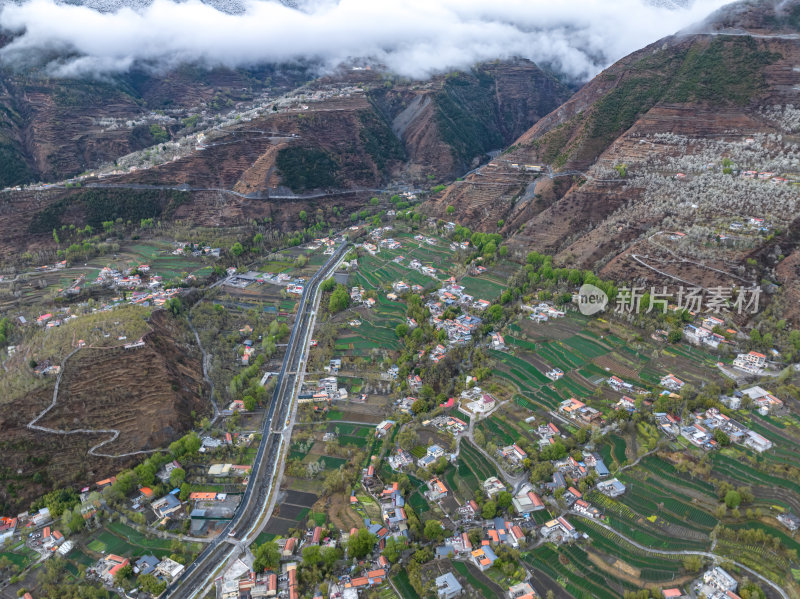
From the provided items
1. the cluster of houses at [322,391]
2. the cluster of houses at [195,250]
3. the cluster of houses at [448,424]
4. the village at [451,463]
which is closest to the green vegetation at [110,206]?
the cluster of houses at [195,250]

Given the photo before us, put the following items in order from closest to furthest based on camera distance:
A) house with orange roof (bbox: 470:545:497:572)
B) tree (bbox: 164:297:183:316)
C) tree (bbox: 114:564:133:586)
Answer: house with orange roof (bbox: 470:545:497:572)
tree (bbox: 114:564:133:586)
tree (bbox: 164:297:183:316)

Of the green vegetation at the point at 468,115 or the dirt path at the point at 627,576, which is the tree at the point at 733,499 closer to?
the dirt path at the point at 627,576

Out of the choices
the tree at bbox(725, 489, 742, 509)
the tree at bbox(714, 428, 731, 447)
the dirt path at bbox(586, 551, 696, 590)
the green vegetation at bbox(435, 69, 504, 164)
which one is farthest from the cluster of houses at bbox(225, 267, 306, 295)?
the green vegetation at bbox(435, 69, 504, 164)

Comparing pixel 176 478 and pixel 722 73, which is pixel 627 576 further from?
pixel 722 73

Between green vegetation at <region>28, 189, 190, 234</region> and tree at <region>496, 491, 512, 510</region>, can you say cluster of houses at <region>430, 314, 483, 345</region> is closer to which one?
tree at <region>496, 491, 512, 510</region>

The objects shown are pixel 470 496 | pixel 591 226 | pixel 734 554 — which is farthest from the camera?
pixel 591 226

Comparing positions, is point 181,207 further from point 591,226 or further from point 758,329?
point 758,329

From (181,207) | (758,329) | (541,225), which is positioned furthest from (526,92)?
(758,329)

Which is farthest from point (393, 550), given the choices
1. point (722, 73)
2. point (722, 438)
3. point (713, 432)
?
point (722, 73)
